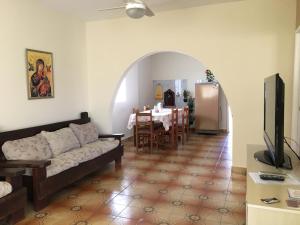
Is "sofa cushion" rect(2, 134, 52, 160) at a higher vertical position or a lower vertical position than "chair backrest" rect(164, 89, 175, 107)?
lower

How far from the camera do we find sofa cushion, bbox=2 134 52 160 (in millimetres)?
3189

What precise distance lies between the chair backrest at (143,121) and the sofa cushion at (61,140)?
1777mm

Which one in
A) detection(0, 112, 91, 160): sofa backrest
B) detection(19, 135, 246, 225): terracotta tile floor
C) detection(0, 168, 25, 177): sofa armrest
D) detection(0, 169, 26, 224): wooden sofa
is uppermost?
detection(0, 112, 91, 160): sofa backrest

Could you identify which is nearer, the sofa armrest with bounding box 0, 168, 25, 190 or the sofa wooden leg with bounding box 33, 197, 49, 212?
the sofa armrest with bounding box 0, 168, 25, 190

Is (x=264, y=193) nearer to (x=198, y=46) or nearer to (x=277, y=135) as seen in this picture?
(x=277, y=135)

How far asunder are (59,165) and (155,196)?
1285 millimetres

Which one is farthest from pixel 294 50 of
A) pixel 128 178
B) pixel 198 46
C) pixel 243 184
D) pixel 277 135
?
pixel 128 178

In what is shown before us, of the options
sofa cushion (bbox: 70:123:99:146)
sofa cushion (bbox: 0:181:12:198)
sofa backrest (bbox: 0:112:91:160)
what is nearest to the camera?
sofa cushion (bbox: 0:181:12:198)

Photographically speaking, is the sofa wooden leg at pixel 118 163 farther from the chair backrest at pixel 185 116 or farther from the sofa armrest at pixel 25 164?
the chair backrest at pixel 185 116

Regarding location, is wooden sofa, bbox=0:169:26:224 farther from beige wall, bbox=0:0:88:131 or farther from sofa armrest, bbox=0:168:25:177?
beige wall, bbox=0:0:88:131

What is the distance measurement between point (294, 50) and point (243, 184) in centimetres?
204

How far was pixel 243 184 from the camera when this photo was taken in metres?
3.74

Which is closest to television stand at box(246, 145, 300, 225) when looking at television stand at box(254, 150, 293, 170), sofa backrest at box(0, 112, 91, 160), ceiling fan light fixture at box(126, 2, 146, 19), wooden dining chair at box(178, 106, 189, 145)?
television stand at box(254, 150, 293, 170)

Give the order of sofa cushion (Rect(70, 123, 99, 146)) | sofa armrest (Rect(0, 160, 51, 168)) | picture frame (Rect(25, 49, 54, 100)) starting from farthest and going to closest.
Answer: sofa cushion (Rect(70, 123, 99, 146)) < picture frame (Rect(25, 49, 54, 100)) < sofa armrest (Rect(0, 160, 51, 168))
